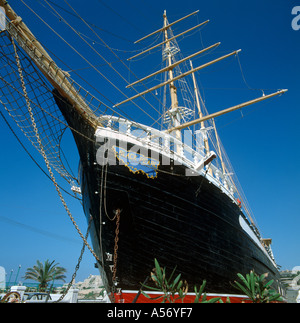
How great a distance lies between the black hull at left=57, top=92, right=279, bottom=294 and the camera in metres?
6.18

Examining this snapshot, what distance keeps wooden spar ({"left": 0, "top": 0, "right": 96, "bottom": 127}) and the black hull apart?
50cm

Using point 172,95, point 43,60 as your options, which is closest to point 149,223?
point 43,60

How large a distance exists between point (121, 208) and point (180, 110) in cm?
883

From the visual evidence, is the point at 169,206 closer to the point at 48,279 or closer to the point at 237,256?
the point at 237,256

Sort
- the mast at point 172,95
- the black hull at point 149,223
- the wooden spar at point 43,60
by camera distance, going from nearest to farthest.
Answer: the wooden spar at point 43,60
the black hull at point 149,223
the mast at point 172,95

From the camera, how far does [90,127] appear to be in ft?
21.7

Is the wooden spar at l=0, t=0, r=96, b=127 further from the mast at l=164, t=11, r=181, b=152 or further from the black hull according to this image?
the mast at l=164, t=11, r=181, b=152

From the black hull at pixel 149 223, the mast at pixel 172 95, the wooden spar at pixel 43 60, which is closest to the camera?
the wooden spar at pixel 43 60

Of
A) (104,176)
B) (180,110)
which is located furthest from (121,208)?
(180,110)

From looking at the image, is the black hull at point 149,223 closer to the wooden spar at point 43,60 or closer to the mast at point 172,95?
the wooden spar at point 43,60

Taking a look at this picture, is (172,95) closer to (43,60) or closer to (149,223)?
(43,60)

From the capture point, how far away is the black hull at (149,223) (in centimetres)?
618

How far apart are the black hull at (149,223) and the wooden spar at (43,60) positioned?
0.50m

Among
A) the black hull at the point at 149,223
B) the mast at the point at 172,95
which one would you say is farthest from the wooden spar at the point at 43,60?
the mast at the point at 172,95
